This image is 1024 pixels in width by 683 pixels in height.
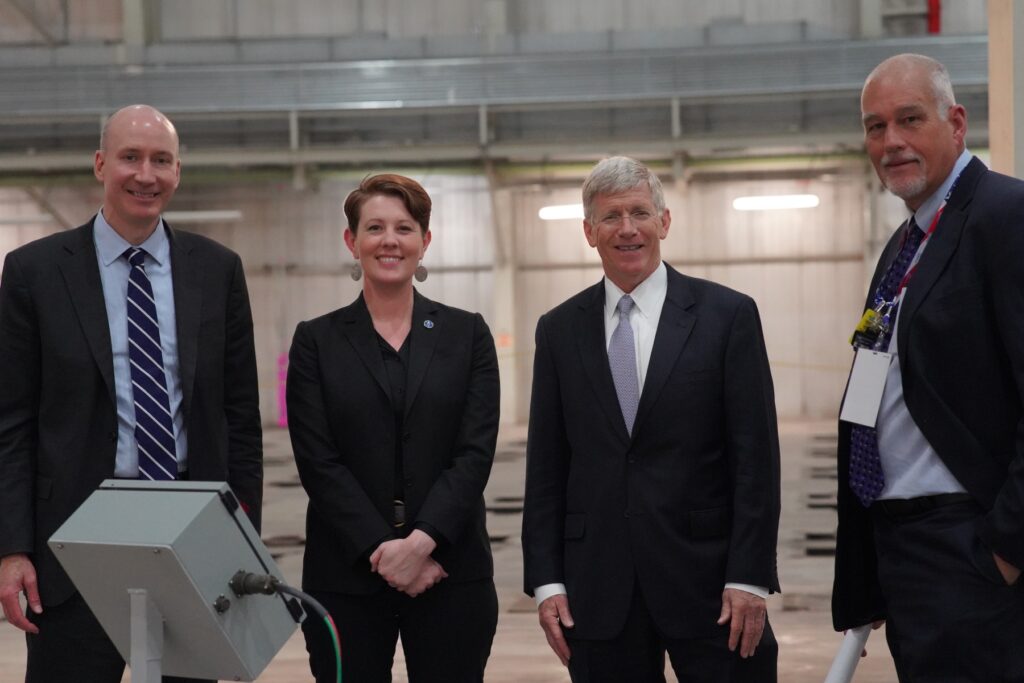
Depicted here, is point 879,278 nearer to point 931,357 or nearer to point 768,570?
point 931,357

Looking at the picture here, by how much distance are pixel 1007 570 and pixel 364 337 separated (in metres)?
1.51

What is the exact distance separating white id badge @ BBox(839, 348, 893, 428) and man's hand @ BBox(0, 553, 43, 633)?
178 centimetres

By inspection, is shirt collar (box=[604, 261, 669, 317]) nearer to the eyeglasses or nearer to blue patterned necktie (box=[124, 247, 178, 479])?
the eyeglasses

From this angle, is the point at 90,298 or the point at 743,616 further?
the point at 90,298

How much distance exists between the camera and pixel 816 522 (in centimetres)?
835

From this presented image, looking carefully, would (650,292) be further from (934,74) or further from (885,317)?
(934,74)

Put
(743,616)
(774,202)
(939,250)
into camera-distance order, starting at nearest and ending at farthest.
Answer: (939,250) < (743,616) < (774,202)

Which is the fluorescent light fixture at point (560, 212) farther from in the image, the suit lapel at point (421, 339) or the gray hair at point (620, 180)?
the gray hair at point (620, 180)

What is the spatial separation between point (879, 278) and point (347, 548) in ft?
4.41

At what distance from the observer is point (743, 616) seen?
2.30m

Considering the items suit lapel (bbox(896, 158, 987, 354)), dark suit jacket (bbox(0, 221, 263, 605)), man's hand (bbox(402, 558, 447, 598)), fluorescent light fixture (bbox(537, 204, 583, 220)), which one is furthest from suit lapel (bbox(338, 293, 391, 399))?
fluorescent light fixture (bbox(537, 204, 583, 220))

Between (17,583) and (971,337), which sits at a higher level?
(971,337)

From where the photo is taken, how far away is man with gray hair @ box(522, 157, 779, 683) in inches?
92.5

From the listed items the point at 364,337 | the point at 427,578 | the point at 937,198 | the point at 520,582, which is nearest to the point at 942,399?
the point at 937,198
